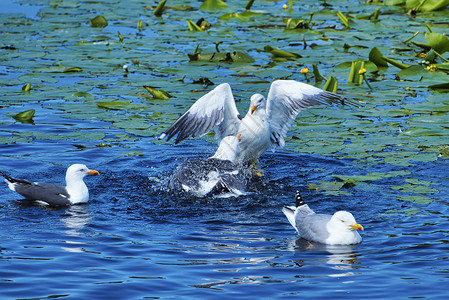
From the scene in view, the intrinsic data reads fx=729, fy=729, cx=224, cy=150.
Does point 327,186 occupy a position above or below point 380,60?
below

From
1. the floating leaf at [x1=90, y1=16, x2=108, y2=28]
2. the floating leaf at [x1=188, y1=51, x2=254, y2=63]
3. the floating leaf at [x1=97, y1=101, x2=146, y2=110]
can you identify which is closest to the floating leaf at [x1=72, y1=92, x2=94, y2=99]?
the floating leaf at [x1=97, y1=101, x2=146, y2=110]

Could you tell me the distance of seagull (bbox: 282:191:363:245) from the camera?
659cm

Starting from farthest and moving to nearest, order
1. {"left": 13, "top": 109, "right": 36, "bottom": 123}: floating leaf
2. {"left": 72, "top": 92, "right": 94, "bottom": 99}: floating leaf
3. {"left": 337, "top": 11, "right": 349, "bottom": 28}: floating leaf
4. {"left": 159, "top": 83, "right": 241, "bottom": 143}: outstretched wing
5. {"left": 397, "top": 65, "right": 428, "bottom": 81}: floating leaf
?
{"left": 337, "top": 11, "right": 349, "bottom": 28}: floating leaf → {"left": 397, "top": 65, "right": 428, "bottom": 81}: floating leaf → {"left": 72, "top": 92, "right": 94, "bottom": 99}: floating leaf → {"left": 13, "top": 109, "right": 36, "bottom": 123}: floating leaf → {"left": 159, "top": 83, "right": 241, "bottom": 143}: outstretched wing

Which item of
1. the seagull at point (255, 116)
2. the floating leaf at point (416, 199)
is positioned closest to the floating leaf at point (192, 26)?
the seagull at point (255, 116)

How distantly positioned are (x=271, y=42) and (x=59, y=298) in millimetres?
9842

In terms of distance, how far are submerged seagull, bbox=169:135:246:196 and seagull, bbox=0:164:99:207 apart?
1163 mm

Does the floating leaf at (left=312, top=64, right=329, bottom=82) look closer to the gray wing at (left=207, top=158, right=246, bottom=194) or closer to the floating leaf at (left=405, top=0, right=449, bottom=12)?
the gray wing at (left=207, top=158, right=246, bottom=194)

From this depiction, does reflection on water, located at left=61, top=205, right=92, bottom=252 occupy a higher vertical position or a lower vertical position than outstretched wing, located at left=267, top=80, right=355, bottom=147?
lower

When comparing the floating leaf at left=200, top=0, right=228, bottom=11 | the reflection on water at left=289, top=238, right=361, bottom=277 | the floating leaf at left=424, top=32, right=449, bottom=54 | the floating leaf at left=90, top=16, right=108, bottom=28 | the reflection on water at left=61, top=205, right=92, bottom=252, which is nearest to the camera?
the reflection on water at left=289, top=238, right=361, bottom=277

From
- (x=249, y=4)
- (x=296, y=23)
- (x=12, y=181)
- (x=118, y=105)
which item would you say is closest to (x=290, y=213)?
(x=12, y=181)

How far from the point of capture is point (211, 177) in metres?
8.39

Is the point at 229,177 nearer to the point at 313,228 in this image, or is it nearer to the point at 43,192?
the point at 313,228

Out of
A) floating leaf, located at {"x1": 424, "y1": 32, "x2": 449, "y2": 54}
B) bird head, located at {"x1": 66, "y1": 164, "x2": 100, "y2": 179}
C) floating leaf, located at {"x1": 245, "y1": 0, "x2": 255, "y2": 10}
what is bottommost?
bird head, located at {"x1": 66, "y1": 164, "x2": 100, "y2": 179}

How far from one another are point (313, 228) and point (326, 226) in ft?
0.40
